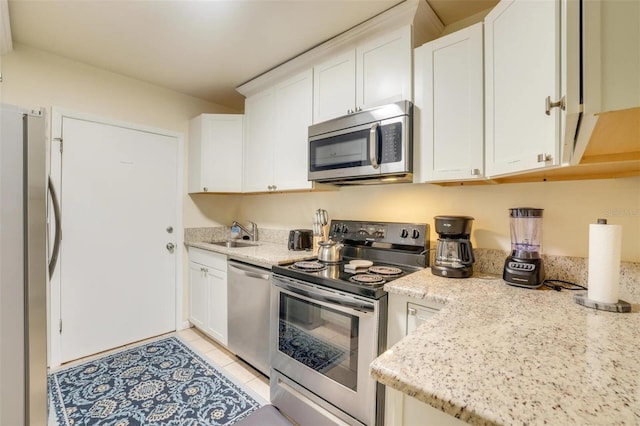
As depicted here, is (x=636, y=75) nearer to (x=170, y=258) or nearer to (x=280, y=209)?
(x=280, y=209)

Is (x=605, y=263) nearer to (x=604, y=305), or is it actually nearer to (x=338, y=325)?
(x=604, y=305)

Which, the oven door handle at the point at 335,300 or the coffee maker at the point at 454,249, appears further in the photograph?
the coffee maker at the point at 454,249

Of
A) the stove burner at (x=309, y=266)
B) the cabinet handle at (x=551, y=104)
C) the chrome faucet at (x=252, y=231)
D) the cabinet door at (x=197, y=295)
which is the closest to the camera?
the cabinet handle at (x=551, y=104)

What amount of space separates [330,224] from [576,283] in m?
1.51

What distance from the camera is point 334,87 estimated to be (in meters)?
1.96

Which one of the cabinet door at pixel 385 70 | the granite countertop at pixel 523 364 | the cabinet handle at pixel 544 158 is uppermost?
the cabinet door at pixel 385 70

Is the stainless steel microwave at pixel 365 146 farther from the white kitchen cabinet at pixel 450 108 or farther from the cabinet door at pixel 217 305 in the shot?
the cabinet door at pixel 217 305

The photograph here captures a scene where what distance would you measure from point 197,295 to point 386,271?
2015 millimetres

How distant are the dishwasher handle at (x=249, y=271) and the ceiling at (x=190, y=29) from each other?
1654 mm

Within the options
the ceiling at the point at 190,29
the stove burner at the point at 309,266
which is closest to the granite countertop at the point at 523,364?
the stove burner at the point at 309,266

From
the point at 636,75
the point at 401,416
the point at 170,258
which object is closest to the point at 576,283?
the point at 636,75

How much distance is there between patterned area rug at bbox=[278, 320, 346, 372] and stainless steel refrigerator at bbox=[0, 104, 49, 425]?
1103 mm

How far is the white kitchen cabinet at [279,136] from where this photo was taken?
2158mm

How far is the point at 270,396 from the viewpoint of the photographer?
5.95 feet
